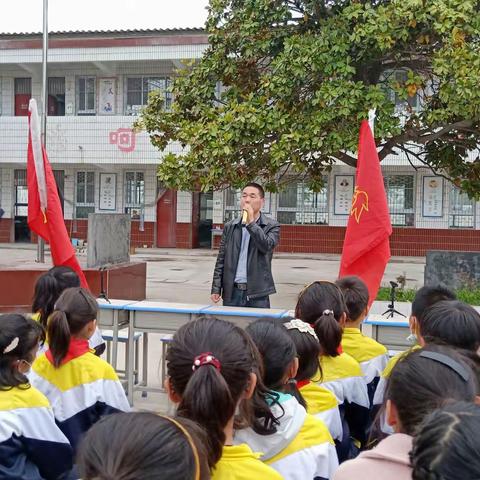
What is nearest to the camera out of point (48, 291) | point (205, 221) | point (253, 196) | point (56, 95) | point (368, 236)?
point (48, 291)

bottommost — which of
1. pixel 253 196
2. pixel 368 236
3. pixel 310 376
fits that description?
pixel 310 376

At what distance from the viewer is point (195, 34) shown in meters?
17.2

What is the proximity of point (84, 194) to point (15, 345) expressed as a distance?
691 inches

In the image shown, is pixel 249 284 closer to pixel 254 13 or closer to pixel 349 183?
pixel 254 13

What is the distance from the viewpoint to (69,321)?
2.83m

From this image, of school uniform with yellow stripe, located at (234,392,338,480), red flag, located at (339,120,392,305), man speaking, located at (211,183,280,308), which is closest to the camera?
school uniform with yellow stripe, located at (234,392,338,480)

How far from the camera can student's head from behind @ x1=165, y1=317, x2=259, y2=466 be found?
160cm

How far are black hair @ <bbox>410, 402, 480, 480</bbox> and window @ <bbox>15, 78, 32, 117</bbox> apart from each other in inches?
774

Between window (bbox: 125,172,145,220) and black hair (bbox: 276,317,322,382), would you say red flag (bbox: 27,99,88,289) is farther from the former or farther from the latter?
window (bbox: 125,172,145,220)

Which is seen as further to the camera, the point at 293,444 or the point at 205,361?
the point at 293,444

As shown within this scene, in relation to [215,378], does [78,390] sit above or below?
below

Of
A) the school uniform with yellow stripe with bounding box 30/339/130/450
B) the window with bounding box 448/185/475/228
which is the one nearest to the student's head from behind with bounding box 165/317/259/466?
the school uniform with yellow stripe with bounding box 30/339/130/450

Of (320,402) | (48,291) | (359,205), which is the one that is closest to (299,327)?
(320,402)

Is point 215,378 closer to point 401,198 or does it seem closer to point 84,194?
point 401,198
